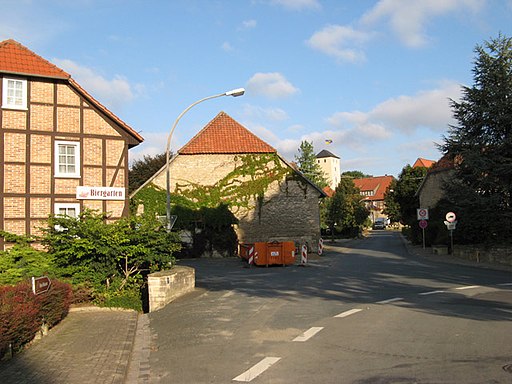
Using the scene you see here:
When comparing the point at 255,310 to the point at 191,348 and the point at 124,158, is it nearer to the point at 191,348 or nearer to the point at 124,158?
the point at 191,348

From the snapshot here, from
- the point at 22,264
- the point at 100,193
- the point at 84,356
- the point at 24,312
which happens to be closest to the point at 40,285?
the point at 24,312

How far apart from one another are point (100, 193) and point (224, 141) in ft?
55.2

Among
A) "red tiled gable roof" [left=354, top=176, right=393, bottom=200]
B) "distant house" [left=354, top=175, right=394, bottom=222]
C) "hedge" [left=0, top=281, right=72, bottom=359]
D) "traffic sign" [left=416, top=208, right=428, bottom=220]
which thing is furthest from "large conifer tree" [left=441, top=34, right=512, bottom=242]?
"red tiled gable roof" [left=354, top=176, right=393, bottom=200]

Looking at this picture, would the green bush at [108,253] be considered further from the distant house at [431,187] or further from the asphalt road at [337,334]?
the distant house at [431,187]

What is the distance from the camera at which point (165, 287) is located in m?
13.1

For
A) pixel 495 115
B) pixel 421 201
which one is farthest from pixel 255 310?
pixel 421 201

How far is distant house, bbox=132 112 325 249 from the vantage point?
112 ft

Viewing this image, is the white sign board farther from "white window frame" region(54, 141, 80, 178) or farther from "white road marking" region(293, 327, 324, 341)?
"white road marking" region(293, 327, 324, 341)

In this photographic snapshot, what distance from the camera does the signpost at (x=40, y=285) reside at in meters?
9.32

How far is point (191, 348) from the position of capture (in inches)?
324

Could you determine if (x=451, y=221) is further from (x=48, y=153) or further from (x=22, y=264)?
(x=22, y=264)

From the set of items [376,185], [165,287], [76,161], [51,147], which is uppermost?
[376,185]

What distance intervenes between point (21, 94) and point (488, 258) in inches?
906

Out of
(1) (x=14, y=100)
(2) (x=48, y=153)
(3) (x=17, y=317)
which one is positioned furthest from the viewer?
(2) (x=48, y=153)
